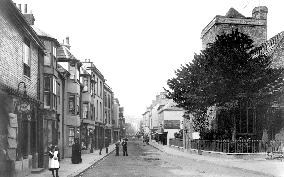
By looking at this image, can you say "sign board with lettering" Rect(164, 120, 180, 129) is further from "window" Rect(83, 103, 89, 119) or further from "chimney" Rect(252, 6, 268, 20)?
"window" Rect(83, 103, 89, 119)

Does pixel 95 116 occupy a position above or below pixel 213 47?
below

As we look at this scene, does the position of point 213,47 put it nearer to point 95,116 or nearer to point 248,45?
point 248,45

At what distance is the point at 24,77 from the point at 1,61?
3804mm

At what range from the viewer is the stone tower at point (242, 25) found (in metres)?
45.3

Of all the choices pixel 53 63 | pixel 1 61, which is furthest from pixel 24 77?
pixel 53 63

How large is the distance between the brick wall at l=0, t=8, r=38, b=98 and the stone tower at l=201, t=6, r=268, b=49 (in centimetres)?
3036

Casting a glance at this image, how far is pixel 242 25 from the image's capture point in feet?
154

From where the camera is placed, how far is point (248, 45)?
105 ft

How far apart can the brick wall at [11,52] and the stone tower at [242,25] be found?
30364 millimetres

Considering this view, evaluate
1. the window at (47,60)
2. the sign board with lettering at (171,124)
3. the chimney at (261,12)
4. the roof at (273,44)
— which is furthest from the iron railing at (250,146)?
the sign board with lettering at (171,124)

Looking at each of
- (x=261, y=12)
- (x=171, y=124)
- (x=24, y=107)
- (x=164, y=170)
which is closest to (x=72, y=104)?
(x=164, y=170)

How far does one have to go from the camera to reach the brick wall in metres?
14.5

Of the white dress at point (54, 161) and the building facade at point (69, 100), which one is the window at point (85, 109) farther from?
the white dress at point (54, 161)

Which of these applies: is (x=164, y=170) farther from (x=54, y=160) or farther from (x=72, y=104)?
(x=72, y=104)
